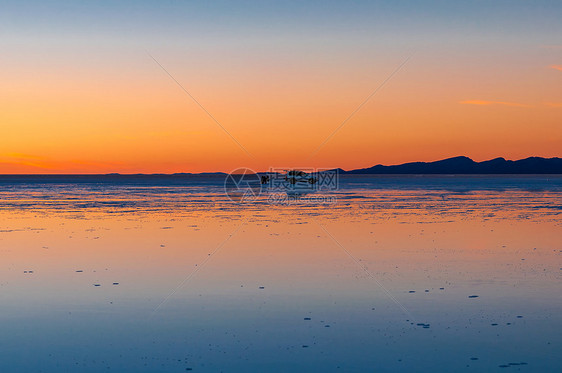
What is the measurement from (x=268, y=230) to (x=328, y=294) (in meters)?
10.2

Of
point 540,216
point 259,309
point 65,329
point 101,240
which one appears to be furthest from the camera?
point 540,216

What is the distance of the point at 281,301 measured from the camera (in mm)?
10398

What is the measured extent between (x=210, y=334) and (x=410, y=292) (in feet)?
13.8

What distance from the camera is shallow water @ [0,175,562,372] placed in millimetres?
7641

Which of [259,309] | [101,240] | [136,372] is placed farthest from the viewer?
[101,240]

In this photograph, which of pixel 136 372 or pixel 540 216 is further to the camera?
pixel 540 216

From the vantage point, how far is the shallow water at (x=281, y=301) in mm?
7641

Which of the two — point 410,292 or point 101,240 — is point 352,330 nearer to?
point 410,292

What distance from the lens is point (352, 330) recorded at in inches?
342

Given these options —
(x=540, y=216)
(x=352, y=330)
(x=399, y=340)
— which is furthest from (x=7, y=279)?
(x=540, y=216)

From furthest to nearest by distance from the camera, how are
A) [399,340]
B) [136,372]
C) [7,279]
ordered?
[7,279]
[399,340]
[136,372]

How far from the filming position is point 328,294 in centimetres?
1091

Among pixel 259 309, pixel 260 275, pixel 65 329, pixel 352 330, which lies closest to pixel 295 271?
pixel 260 275

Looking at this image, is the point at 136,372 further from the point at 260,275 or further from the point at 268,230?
the point at 268,230
